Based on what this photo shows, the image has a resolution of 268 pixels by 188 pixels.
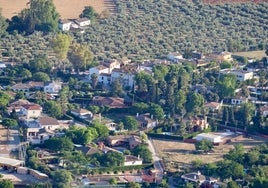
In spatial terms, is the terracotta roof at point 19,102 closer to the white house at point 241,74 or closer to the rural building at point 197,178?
the rural building at point 197,178

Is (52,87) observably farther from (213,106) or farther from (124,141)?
(124,141)

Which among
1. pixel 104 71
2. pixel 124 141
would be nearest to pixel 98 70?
pixel 104 71

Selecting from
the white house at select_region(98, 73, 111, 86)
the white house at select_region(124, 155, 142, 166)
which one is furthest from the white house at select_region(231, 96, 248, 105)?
the white house at select_region(124, 155, 142, 166)

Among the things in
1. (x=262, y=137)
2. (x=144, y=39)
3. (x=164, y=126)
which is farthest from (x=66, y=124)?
(x=144, y=39)

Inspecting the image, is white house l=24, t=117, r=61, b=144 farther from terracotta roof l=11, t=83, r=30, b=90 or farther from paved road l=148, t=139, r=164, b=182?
terracotta roof l=11, t=83, r=30, b=90

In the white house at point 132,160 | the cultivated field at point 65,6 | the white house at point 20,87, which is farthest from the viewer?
the cultivated field at point 65,6

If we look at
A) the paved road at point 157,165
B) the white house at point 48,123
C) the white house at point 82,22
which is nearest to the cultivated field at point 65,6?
the white house at point 82,22
